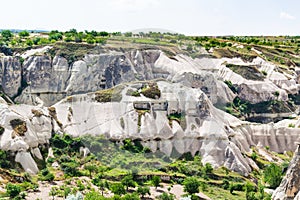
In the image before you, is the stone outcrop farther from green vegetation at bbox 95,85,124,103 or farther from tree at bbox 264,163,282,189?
tree at bbox 264,163,282,189

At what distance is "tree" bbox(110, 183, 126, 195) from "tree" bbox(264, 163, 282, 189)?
35.3ft

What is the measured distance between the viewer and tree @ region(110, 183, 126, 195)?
30.2 meters

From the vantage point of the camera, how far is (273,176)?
3478 cm

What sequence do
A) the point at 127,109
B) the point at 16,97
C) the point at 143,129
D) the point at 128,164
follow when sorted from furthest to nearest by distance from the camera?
1. the point at 16,97
2. the point at 143,129
3. the point at 127,109
4. the point at 128,164

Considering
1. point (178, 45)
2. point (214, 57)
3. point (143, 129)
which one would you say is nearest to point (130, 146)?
point (143, 129)

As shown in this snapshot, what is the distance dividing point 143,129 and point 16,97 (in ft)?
62.2

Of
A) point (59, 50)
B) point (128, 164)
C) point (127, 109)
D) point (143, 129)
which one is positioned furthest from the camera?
point (59, 50)

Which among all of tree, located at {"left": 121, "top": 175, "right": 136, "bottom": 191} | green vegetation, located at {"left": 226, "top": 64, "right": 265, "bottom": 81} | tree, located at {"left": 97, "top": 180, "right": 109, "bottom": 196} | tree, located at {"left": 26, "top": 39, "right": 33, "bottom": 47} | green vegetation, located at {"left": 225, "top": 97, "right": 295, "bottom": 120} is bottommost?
tree, located at {"left": 97, "top": 180, "right": 109, "bottom": 196}

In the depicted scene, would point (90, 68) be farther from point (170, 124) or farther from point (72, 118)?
point (170, 124)

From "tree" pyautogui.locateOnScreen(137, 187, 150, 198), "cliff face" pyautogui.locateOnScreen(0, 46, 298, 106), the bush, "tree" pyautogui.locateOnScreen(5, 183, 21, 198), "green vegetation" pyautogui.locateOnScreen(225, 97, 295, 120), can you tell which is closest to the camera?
"tree" pyautogui.locateOnScreen(5, 183, 21, 198)

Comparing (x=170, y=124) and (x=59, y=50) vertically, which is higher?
(x=59, y=50)

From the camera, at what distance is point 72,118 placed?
38.4 meters

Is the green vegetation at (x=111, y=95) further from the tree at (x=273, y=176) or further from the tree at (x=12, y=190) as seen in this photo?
the tree at (x=273, y=176)

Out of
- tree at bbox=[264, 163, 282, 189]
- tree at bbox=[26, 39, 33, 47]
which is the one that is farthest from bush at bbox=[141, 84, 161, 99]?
tree at bbox=[26, 39, 33, 47]
